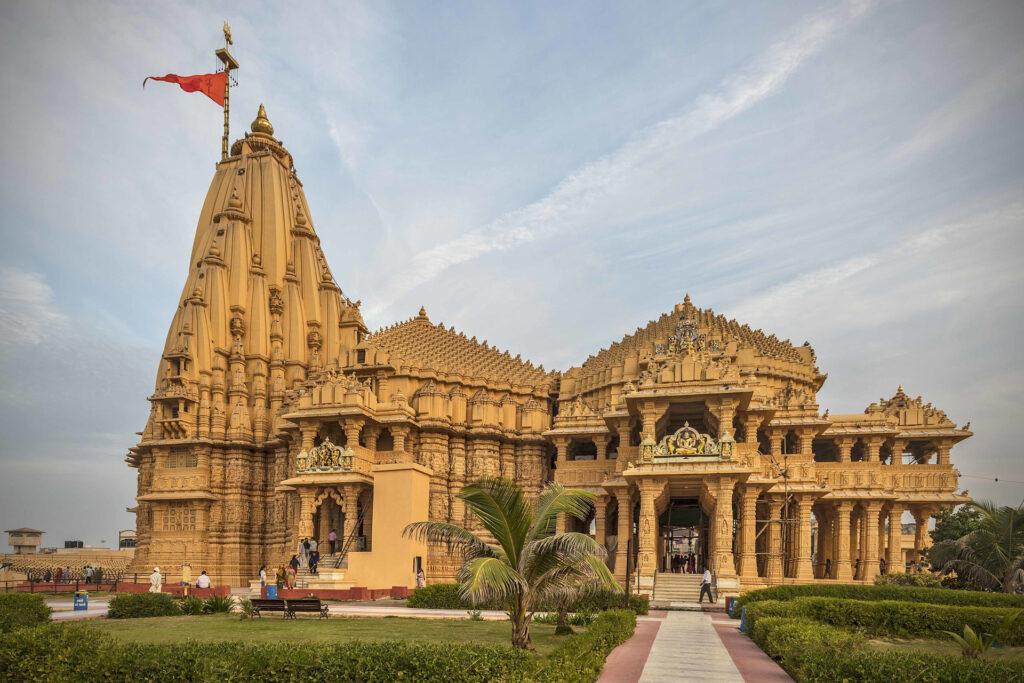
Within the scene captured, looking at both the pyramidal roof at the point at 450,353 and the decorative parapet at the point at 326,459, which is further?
the pyramidal roof at the point at 450,353

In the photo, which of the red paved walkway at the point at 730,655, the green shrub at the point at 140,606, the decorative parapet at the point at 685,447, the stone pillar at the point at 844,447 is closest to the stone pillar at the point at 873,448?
the stone pillar at the point at 844,447

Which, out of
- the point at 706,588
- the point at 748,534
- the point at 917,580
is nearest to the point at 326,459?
the point at 706,588

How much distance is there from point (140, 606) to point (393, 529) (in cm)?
1104

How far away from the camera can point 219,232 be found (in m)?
43.7

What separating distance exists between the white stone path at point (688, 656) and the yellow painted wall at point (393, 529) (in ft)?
41.9

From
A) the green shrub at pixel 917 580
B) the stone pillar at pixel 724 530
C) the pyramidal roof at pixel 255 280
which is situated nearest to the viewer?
the green shrub at pixel 917 580

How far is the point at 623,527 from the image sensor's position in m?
30.3

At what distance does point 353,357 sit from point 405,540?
10.3 m

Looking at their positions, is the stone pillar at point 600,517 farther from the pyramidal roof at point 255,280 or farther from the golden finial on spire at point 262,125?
the golden finial on spire at point 262,125

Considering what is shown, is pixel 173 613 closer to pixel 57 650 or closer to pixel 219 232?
pixel 57 650

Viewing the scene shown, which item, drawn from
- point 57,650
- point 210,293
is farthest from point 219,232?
point 57,650

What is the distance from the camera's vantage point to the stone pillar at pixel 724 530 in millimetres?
26844

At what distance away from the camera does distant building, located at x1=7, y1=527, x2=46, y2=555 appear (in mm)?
66562

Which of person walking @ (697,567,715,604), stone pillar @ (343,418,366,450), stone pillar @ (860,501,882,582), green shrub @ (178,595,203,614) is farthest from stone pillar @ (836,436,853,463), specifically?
green shrub @ (178,595,203,614)
